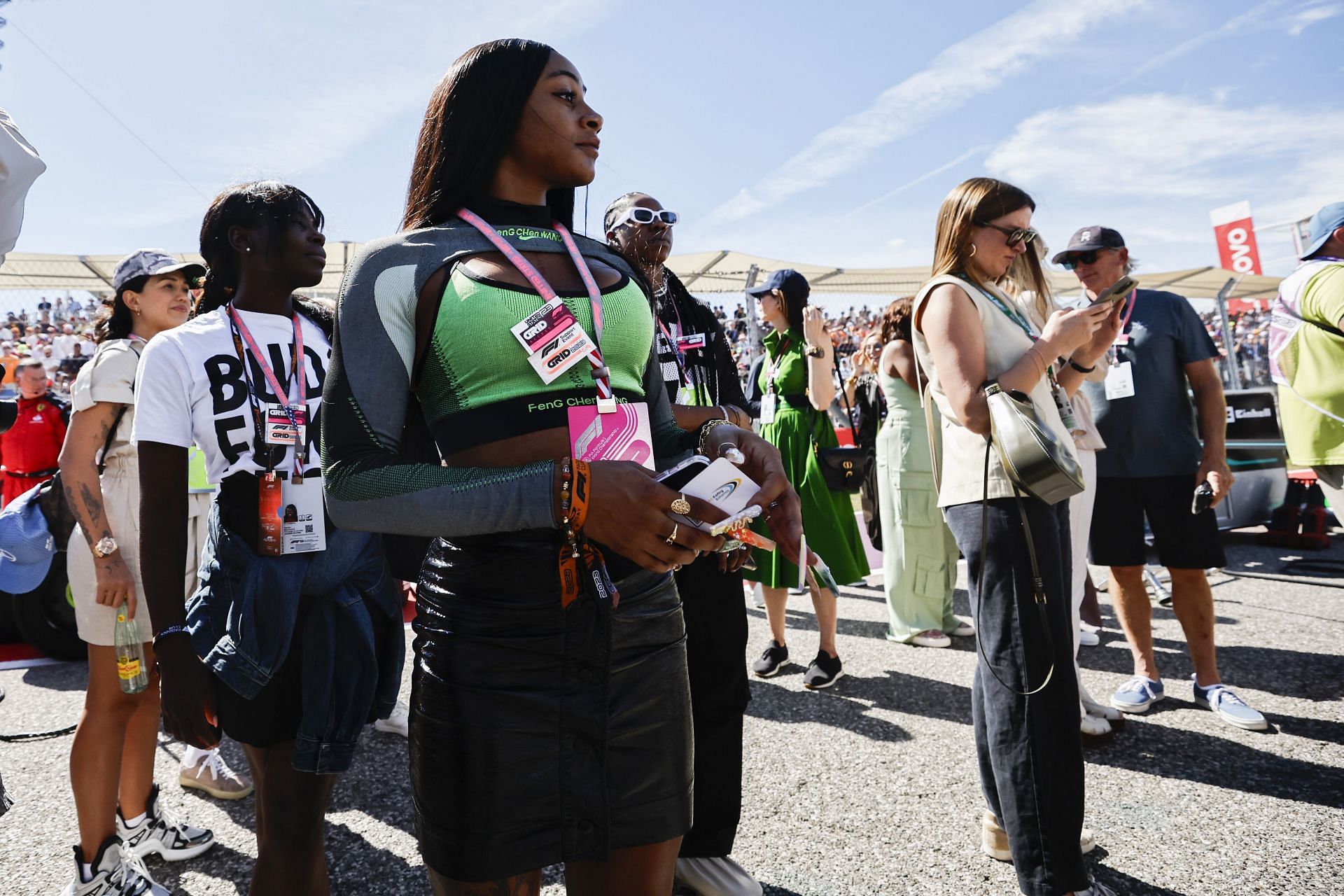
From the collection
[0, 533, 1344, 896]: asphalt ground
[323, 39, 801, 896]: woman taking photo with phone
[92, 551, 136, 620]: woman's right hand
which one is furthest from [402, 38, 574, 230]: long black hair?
[0, 533, 1344, 896]: asphalt ground

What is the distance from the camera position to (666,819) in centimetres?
141

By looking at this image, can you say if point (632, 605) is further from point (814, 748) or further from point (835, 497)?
point (835, 497)

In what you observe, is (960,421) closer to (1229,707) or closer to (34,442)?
(1229,707)

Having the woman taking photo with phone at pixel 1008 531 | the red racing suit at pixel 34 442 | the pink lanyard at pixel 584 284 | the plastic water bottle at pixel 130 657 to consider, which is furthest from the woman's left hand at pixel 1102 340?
the red racing suit at pixel 34 442

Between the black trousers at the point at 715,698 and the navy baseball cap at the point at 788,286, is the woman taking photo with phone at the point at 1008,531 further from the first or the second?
the navy baseball cap at the point at 788,286

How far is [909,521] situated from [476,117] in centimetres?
421

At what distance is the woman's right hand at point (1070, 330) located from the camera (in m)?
2.33

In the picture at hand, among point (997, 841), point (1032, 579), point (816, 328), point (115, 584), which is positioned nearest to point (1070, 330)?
point (1032, 579)

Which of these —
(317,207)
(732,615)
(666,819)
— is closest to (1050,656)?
(732,615)

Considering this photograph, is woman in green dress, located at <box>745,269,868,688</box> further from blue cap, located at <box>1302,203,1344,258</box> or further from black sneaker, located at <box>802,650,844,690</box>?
blue cap, located at <box>1302,203,1344,258</box>

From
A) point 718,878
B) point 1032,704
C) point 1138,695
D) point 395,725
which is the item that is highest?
point 1032,704

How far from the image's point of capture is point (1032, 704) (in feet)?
7.32

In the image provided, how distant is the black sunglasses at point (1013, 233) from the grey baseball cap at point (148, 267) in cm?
266

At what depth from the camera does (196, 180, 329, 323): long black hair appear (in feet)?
6.89
